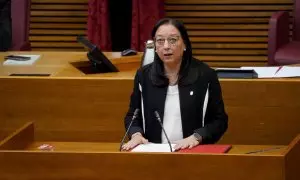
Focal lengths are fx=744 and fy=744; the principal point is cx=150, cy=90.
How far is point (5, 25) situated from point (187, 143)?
8.86 ft

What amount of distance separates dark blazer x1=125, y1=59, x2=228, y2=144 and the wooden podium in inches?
22.6

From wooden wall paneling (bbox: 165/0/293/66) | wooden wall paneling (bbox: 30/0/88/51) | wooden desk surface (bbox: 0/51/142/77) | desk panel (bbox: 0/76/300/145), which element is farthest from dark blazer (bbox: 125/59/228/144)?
wooden wall paneling (bbox: 30/0/88/51)

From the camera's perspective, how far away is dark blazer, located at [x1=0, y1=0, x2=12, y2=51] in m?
5.55

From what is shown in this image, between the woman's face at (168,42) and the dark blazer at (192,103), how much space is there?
0.42 ft

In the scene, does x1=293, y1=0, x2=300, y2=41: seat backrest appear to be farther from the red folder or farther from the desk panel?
the red folder

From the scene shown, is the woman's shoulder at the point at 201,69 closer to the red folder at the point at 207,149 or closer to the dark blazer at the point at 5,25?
the red folder at the point at 207,149

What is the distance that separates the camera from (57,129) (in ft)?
14.4

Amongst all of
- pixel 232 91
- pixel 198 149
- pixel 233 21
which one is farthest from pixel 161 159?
pixel 233 21

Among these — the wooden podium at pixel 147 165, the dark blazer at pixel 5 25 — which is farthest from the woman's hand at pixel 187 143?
the dark blazer at pixel 5 25

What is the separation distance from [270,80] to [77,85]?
111 cm

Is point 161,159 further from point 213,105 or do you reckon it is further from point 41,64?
point 41,64

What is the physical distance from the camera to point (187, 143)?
3289 millimetres

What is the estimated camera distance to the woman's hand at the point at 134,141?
329 cm

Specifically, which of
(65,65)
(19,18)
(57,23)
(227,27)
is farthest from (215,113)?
(57,23)
